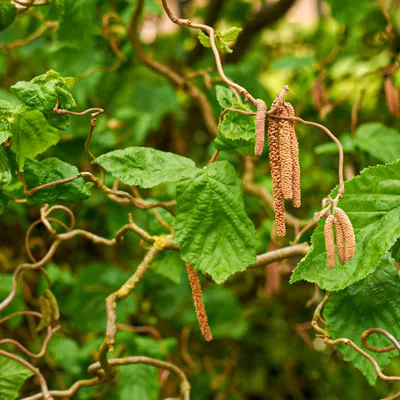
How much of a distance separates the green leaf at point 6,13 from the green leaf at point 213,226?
477 millimetres

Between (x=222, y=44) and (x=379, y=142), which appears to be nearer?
(x=222, y=44)

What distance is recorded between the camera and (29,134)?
33.7 inches

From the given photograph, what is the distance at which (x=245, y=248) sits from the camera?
841mm

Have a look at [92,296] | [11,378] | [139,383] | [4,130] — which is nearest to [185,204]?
[4,130]

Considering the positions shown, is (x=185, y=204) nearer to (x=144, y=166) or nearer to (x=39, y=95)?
(x=144, y=166)

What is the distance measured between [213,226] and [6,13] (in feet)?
1.80

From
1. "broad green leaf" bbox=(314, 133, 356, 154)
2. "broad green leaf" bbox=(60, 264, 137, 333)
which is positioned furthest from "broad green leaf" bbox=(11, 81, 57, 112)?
"broad green leaf" bbox=(60, 264, 137, 333)

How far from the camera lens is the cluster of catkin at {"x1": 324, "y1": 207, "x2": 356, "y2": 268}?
70cm

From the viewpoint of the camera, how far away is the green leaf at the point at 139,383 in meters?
1.34

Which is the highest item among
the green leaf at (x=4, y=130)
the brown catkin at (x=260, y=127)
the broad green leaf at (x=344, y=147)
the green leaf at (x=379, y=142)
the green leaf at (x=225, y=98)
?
the brown catkin at (x=260, y=127)

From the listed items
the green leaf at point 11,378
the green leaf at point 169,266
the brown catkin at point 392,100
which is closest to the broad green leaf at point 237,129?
the green leaf at point 169,266

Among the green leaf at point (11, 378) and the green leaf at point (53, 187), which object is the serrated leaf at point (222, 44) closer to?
the green leaf at point (53, 187)

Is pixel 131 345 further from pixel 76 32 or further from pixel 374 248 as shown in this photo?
pixel 374 248

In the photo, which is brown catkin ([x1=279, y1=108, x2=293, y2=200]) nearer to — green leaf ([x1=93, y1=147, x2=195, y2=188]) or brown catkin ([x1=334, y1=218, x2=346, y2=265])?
brown catkin ([x1=334, y1=218, x2=346, y2=265])
